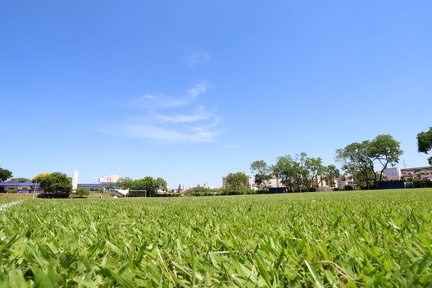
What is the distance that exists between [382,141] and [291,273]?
70.5 m

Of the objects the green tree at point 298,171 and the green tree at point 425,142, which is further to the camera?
the green tree at point 298,171

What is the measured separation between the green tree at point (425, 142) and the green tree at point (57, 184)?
68305mm

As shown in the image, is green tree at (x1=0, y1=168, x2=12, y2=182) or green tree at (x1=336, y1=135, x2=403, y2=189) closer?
green tree at (x1=336, y1=135, x2=403, y2=189)

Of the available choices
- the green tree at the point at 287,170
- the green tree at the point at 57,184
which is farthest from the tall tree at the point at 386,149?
the green tree at the point at 57,184

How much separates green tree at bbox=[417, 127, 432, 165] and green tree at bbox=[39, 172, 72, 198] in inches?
2689

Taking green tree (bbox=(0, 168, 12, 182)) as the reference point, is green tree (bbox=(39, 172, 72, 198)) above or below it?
below

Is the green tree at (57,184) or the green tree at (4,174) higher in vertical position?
the green tree at (4,174)

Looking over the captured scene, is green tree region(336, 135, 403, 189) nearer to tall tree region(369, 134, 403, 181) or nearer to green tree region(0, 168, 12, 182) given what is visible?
tall tree region(369, 134, 403, 181)

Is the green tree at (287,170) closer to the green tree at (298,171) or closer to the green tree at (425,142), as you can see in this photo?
the green tree at (298,171)

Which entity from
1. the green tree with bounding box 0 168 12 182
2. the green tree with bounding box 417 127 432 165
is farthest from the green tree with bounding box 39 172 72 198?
the green tree with bounding box 417 127 432 165

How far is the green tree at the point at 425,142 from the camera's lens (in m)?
47.9

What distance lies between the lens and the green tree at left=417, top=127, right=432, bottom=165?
4786cm

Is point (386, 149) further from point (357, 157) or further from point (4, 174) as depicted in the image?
point (4, 174)

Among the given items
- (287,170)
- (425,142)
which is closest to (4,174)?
(287,170)
